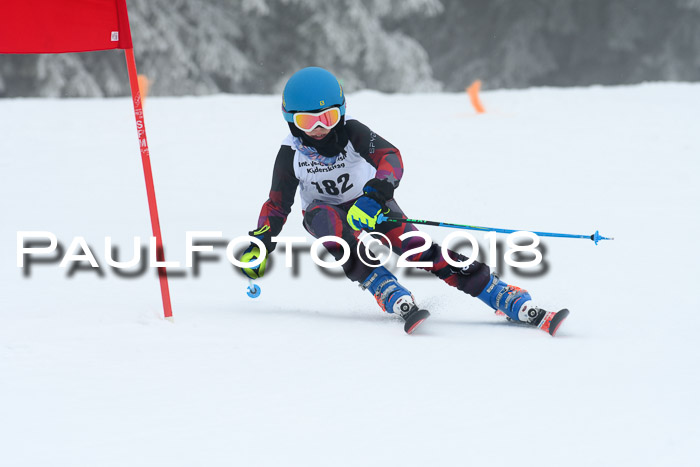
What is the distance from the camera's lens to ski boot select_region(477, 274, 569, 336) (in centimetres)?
364

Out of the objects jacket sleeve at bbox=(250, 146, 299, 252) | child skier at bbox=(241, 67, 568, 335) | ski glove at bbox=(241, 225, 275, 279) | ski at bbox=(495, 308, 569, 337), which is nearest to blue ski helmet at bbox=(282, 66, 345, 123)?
child skier at bbox=(241, 67, 568, 335)

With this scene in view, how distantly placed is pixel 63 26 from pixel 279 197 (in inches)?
47.2

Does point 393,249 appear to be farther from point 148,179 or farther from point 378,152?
point 148,179

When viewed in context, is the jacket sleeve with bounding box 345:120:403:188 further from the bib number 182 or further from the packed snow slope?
the packed snow slope

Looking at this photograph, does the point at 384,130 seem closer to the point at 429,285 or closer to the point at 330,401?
the point at 429,285

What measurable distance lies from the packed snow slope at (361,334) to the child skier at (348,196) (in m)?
0.15

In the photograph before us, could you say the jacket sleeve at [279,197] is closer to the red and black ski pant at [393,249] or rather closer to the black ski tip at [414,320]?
the red and black ski pant at [393,249]

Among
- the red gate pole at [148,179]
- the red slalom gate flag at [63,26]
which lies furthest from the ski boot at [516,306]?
the red slalom gate flag at [63,26]

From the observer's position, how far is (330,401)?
8.82 ft

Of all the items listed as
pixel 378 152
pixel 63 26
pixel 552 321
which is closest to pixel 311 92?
pixel 378 152

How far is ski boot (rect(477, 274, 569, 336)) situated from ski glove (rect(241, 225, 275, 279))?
1004mm

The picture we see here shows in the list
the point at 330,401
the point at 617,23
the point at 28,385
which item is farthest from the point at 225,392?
the point at 617,23

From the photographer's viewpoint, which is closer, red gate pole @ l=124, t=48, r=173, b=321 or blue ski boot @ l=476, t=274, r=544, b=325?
red gate pole @ l=124, t=48, r=173, b=321
